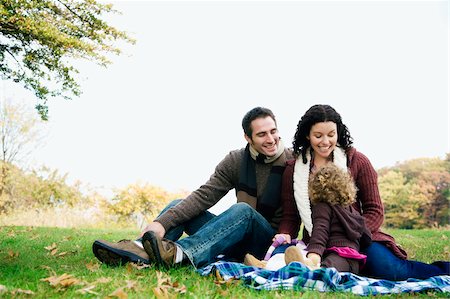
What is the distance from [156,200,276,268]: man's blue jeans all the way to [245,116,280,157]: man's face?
1.89 ft

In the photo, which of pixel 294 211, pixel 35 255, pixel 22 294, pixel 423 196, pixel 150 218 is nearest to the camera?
pixel 22 294

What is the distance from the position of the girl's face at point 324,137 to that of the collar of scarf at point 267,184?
47cm

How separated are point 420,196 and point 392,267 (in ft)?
68.7

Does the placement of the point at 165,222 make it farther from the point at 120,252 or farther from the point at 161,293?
the point at 161,293

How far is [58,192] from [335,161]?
569 inches

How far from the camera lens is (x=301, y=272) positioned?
2850 millimetres

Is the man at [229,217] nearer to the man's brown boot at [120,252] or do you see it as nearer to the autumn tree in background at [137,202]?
the man's brown boot at [120,252]

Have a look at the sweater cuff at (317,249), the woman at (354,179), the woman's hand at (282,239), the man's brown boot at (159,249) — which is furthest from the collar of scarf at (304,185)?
the man's brown boot at (159,249)

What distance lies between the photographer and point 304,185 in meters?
3.62

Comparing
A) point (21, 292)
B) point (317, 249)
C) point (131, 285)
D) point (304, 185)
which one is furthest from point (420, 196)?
point (21, 292)

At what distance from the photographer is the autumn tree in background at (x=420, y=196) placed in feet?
73.6

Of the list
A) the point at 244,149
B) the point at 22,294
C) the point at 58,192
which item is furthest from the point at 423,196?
the point at 22,294

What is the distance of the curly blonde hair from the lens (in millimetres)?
3234

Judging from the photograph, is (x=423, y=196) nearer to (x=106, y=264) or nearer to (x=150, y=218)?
(x=150, y=218)
